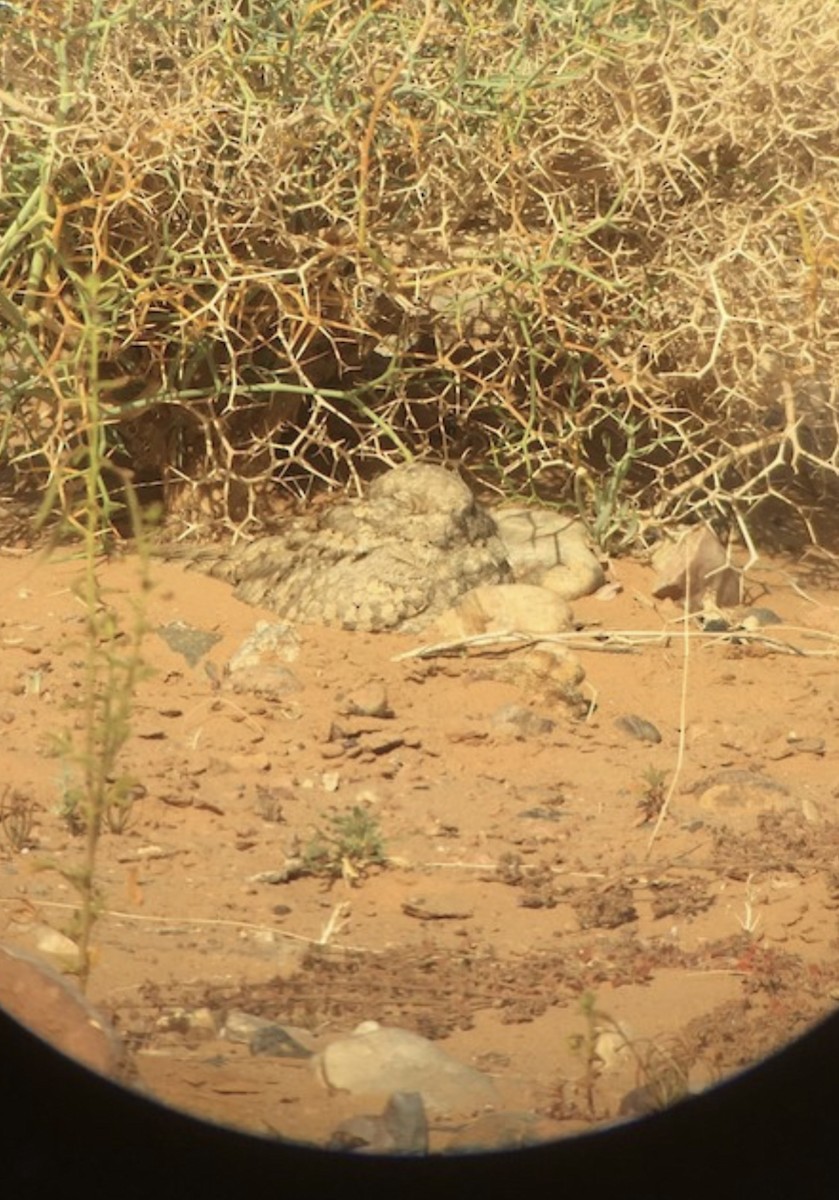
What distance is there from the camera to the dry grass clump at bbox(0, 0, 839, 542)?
17.1 ft

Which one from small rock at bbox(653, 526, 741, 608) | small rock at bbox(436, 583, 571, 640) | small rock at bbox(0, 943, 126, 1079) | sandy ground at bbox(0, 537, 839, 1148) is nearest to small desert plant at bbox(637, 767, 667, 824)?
sandy ground at bbox(0, 537, 839, 1148)

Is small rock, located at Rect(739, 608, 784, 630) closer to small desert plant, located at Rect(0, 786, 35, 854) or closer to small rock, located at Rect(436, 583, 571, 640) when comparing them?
small rock, located at Rect(436, 583, 571, 640)

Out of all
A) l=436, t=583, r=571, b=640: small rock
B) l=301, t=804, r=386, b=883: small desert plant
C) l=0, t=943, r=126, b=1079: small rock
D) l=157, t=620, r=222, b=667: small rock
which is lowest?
l=157, t=620, r=222, b=667: small rock

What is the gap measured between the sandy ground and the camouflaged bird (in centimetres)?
12

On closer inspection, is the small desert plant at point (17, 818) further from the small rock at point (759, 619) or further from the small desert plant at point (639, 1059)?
the small rock at point (759, 619)

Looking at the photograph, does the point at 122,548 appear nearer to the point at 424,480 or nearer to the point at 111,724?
the point at 424,480

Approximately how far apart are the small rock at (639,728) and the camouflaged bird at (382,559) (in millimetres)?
721

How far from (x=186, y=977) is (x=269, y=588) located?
212cm

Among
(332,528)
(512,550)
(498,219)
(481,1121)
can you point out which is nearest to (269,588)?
(332,528)

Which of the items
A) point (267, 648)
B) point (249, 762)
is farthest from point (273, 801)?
point (267, 648)

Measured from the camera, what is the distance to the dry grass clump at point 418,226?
5203 millimetres

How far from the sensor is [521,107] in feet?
17.5

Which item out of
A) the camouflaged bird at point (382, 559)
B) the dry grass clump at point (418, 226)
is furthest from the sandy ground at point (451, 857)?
the dry grass clump at point (418, 226)

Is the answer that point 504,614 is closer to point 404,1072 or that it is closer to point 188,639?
point 188,639
